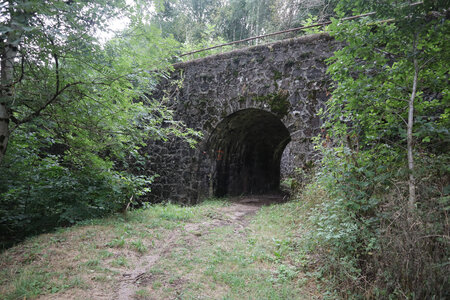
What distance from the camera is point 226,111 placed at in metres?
7.77

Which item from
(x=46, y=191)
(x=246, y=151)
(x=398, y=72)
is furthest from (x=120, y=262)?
(x=246, y=151)

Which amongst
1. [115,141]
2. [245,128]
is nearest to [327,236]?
→ [115,141]

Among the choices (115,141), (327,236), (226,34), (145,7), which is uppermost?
(226,34)

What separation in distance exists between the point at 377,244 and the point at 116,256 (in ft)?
10.4

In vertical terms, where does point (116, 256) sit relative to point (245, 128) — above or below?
below

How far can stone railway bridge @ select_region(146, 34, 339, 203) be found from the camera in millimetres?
6629

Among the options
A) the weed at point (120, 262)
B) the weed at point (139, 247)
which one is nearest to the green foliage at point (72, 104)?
the weed at point (139, 247)

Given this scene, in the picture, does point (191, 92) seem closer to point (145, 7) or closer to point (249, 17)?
point (145, 7)

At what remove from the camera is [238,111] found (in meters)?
7.66

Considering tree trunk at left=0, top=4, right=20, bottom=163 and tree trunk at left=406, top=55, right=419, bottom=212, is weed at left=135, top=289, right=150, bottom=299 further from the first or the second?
tree trunk at left=406, top=55, right=419, bottom=212

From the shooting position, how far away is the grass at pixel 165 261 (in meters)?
2.72

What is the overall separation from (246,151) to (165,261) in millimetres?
6678

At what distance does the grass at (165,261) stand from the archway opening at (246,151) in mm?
3625

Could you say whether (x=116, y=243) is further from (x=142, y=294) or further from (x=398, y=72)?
(x=398, y=72)
